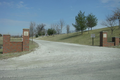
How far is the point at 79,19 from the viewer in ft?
129

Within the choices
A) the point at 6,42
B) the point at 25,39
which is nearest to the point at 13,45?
the point at 6,42

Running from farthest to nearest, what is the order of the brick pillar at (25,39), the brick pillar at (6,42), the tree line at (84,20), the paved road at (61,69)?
the tree line at (84,20) → the brick pillar at (25,39) → the brick pillar at (6,42) → the paved road at (61,69)

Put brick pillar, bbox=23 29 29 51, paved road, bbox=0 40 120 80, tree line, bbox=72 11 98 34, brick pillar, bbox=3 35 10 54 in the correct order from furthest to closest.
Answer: tree line, bbox=72 11 98 34 < brick pillar, bbox=23 29 29 51 < brick pillar, bbox=3 35 10 54 < paved road, bbox=0 40 120 80

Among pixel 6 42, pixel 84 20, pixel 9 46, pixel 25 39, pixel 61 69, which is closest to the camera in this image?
pixel 61 69

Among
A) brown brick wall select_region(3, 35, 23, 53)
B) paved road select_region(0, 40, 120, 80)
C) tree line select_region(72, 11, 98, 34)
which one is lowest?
paved road select_region(0, 40, 120, 80)

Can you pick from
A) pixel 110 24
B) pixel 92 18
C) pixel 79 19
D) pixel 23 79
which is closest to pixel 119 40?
pixel 110 24

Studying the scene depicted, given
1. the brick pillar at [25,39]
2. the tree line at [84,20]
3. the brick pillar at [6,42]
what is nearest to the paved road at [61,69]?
the brick pillar at [6,42]

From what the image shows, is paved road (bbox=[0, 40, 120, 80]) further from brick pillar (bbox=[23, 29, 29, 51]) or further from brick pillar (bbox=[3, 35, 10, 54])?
brick pillar (bbox=[23, 29, 29, 51])

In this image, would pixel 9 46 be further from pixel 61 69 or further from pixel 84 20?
pixel 84 20

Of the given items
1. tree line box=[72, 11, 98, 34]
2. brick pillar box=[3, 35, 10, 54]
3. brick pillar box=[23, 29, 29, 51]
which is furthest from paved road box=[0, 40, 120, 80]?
tree line box=[72, 11, 98, 34]

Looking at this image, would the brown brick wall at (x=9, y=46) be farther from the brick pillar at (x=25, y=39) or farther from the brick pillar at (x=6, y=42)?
the brick pillar at (x=25, y=39)

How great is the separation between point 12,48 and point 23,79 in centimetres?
781

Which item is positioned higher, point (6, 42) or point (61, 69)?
point (6, 42)

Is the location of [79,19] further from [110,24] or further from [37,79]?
[37,79]
